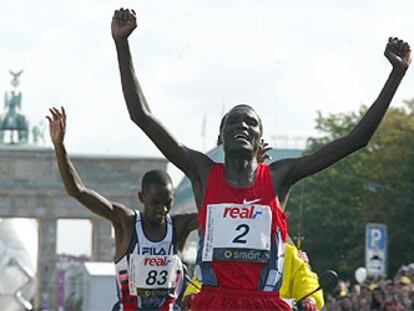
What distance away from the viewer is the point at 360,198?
74812 millimetres

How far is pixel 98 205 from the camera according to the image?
1044 centimetres

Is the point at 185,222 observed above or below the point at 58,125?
below

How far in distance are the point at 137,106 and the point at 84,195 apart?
2.21 m

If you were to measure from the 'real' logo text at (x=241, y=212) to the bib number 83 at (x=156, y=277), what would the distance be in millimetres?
2990

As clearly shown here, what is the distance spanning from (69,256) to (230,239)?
146 meters

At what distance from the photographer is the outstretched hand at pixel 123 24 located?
7.93 m

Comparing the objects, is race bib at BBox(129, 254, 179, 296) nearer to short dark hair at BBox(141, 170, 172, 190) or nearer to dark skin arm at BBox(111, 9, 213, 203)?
short dark hair at BBox(141, 170, 172, 190)

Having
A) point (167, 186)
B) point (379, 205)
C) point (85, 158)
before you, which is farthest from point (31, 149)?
point (167, 186)

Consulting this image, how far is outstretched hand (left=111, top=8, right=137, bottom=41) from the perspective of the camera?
793cm

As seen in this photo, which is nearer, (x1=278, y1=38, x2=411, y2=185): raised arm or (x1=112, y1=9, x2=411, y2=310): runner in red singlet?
(x1=112, y1=9, x2=411, y2=310): runner in red singlet

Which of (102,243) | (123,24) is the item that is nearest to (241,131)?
(123,24)

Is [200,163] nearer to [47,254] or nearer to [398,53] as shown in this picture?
[398,53]

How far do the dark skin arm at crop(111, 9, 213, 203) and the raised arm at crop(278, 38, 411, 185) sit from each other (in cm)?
39

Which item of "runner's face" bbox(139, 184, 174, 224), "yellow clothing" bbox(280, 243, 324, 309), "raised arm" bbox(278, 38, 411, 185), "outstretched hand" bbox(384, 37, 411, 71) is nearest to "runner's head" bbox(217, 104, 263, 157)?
"raised arm" bbox(278, 38, 411, 185)
